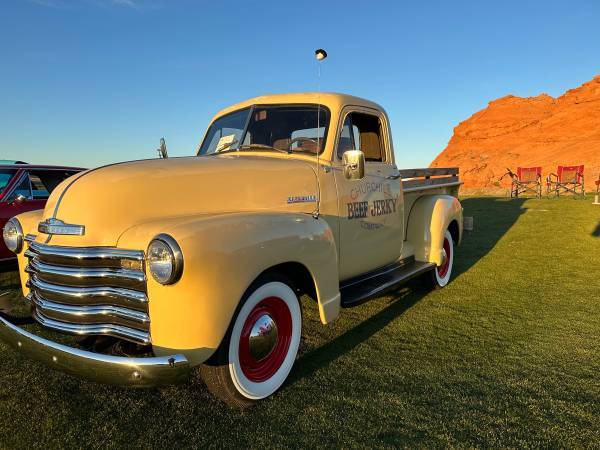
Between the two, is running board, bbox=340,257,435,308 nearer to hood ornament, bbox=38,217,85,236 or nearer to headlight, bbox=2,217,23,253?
hood ornament, bbox=38,217,85,236

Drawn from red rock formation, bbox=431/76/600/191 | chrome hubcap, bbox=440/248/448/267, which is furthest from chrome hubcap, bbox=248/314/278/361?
red rock formation, bbox=431/76/600/191

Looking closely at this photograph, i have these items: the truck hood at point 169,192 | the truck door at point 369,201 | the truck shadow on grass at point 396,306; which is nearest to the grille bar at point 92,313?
the truck hood at point 169,192

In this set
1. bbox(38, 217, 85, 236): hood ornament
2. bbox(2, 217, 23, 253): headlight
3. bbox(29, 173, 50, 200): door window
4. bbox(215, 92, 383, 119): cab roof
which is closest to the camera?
bbox(38, 217, 85, 236): hood ornament

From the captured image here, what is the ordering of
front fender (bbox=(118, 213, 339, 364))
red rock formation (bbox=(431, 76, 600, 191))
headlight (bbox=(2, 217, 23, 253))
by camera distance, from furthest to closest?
red rock formation (bbox=(431, 76, 600, 191)) < headlight (bbox=(2, 217, 23, 253)) < front fender (bbox=(118, 213, 339, 364))

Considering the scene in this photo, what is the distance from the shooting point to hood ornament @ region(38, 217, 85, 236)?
2305 millimetres

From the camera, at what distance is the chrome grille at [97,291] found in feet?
6.89

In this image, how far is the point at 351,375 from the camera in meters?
2.86

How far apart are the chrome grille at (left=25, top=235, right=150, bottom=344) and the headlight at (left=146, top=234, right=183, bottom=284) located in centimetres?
9

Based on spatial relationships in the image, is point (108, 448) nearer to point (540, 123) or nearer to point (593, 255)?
point (593, 255)

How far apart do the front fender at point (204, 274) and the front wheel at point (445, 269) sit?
10.3ft

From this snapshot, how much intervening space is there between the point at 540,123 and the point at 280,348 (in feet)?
194

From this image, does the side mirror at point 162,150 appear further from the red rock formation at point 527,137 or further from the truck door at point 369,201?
the red rock formation at point 527,137

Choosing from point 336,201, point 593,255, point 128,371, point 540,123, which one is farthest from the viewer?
point 540,123

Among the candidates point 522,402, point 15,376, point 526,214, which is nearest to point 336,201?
point 522,402
